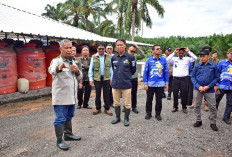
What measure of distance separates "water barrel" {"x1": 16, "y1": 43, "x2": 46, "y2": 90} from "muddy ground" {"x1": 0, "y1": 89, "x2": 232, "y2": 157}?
74.0 inches

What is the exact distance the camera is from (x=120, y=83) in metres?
3.93

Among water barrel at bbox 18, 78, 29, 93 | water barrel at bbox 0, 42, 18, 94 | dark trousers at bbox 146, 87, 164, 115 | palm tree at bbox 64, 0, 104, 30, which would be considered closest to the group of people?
dark trousers at bbox 146, 87, 164, 115

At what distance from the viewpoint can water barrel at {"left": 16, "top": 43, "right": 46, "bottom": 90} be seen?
646 centimetres

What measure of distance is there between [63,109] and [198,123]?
3.08 meters

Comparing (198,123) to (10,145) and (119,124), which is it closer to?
(119,124)

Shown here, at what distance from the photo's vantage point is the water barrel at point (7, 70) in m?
5.77

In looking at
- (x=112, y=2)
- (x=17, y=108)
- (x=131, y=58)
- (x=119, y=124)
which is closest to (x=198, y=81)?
(x=131, y=58)

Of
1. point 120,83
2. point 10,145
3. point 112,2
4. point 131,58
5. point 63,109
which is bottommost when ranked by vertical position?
point 10,145

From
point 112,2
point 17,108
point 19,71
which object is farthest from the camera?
point 112,2

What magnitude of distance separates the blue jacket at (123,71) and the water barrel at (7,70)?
410 cm

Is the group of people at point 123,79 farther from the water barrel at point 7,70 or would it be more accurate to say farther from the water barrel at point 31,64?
the water barrel at point 7,70

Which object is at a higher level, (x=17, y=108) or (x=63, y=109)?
(x=63, y=109)

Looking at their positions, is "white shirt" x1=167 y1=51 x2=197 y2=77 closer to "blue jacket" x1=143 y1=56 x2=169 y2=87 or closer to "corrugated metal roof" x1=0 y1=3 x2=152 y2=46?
"blue jacket" x1=143 y1=56 x2=169 y2=87

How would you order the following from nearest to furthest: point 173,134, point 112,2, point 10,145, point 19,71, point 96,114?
point 10,145 → point 173,134 → point 96,114 → point 19,71 → point 112,2
